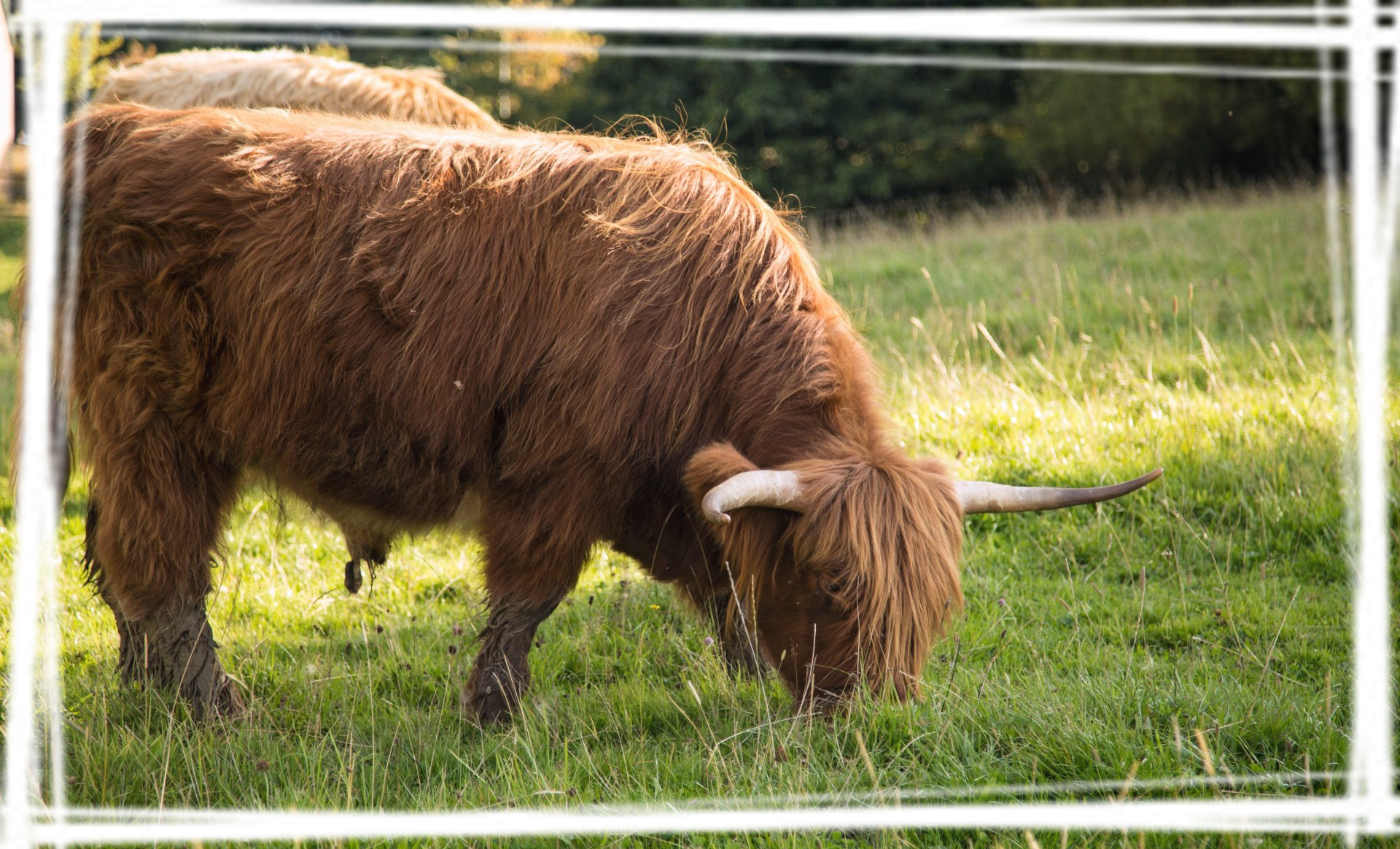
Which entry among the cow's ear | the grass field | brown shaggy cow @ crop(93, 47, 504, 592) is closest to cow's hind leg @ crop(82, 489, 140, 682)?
the grass field

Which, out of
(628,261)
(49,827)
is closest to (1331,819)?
(628,261)

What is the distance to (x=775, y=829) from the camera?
8.45ft

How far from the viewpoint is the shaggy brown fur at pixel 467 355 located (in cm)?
330

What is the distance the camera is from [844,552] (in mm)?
2992

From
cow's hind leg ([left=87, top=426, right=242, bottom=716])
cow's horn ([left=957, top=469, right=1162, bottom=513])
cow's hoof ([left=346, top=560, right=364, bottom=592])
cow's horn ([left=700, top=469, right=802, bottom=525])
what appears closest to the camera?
cow's horn ([left=700, top=469, right=802, bottom=525])

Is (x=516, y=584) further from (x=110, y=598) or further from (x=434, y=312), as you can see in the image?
(x=110, y=598)

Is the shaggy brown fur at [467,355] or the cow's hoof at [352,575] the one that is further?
the cow's hoof at [352,575]

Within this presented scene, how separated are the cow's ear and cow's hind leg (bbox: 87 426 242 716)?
1789 millimetres

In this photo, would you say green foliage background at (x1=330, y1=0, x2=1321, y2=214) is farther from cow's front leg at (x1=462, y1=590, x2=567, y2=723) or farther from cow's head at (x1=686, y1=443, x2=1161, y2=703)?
cow's front leg at (x1=462, y1=590, x2=567, y2=723)

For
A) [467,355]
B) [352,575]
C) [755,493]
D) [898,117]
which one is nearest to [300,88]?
[352,575]

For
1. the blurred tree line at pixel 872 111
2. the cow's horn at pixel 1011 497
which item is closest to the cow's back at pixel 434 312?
the cow's horn at pixel 1011 497

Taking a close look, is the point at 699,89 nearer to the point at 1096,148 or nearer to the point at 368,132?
the point at 1096,148

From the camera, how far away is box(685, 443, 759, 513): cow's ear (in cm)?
303

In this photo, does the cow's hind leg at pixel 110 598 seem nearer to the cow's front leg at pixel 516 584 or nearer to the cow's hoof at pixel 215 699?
the cow's hoof at pixel 215 699
